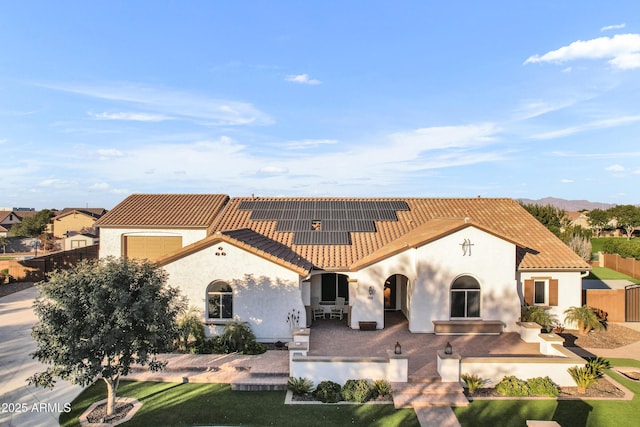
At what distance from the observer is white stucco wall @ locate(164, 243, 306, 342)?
18.3 metres

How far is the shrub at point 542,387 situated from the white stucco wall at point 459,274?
5.44m

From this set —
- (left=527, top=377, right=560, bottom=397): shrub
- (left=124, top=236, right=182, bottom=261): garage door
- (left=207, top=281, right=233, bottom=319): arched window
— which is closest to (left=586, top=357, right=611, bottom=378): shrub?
(left=527, top=377, right=560, bottom=397): shrub

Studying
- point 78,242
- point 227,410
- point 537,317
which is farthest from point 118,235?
point 78,242

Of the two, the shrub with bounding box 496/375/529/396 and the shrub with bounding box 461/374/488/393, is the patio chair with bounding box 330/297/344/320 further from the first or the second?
the shrub with bounding box 496/375/529/396

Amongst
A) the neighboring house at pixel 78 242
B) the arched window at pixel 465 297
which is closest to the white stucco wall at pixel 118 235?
the arched window at pixel 465 297

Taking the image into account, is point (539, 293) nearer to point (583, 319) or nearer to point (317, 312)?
point (583, 319)

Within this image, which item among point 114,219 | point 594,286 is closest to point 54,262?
point 114,219

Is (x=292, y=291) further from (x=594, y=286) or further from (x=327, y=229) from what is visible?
(x=594, y=286)

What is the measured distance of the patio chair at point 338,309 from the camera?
71.1 ft

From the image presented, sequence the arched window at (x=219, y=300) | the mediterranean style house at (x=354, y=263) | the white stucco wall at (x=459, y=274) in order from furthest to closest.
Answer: the white stucco wall at (x=459, y=274) < the arched window at (x=219, y=300) < the mediterranean style house at (x=354, y=263)

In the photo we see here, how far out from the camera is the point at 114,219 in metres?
25.6

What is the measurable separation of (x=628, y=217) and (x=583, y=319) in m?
78.0

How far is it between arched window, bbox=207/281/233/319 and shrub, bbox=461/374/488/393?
10480 mm

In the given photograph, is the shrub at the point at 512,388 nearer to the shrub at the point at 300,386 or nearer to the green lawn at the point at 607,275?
the shrub at the point at 300,386
